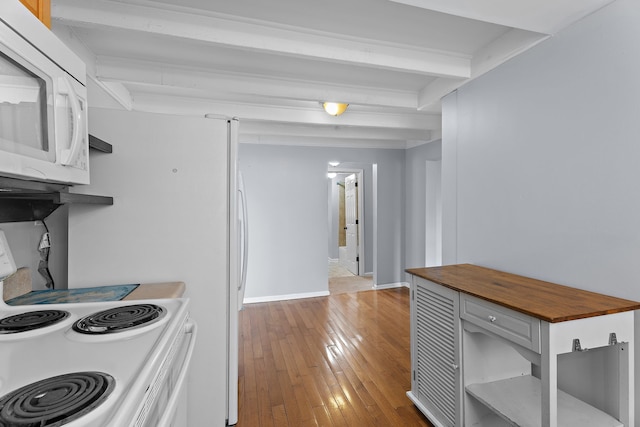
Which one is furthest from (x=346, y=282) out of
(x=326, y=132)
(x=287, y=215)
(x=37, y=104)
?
(x=37, y=104)

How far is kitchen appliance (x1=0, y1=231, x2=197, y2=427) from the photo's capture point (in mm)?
592

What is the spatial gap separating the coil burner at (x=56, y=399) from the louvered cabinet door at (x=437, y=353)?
160 centimetres

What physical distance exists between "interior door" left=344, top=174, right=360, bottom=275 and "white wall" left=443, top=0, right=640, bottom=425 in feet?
12.0

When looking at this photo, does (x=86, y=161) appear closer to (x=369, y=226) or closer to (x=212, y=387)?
(x=212, y=387)

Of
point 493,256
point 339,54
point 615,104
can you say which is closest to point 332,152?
point 339,54

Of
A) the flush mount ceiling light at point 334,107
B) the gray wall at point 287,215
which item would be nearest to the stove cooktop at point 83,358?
the flush mount ceiling light at point 334,107

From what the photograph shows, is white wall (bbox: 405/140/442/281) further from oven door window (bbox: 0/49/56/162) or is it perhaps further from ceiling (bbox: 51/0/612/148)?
oven door window (bbox: 0/49/56/162)

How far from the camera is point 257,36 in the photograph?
1.87 meters

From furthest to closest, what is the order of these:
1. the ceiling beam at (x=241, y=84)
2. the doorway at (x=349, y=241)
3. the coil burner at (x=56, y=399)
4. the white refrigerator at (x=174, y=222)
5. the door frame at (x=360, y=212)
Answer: the door frame at (x=360, y=212)
the doorway at (x=349, y=241)
the ceiling beam at (x=241, y=84)
the white refrigerator at (x=174, y=222)
the coil burner at (x=56, y=399)

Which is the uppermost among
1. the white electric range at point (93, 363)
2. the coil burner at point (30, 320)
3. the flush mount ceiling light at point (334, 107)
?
the flush mount ceiling light at point (334, 107)

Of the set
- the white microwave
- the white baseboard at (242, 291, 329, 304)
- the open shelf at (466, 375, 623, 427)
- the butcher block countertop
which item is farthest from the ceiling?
the white baseboard at (242, 291, 329, 304)

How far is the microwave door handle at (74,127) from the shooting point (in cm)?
101

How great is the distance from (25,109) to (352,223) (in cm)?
563

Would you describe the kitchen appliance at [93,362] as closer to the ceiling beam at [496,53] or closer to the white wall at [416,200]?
the ceiling beam at [496,53]
